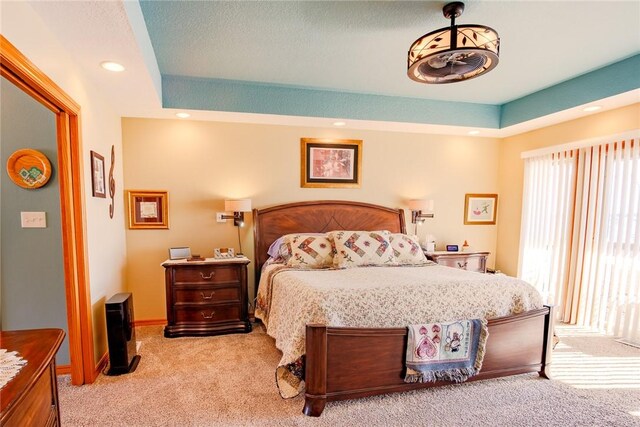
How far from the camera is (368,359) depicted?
202cm

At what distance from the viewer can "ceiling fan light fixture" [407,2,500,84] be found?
1.93 meters

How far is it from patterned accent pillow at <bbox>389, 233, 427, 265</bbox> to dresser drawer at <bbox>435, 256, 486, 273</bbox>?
640mm

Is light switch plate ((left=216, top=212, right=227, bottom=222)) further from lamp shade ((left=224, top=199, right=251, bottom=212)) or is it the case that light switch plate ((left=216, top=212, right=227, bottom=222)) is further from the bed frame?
the bed frame

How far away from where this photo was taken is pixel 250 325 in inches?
132

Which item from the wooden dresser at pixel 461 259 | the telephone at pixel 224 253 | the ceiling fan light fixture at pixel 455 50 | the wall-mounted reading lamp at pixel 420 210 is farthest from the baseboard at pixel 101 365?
the wall-mounted reading lamp at pixel 420 210

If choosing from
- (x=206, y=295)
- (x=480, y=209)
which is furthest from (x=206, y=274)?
(x=480, y=209)

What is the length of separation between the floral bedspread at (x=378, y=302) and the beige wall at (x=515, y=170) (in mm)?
2126

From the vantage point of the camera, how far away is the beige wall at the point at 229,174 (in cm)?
350

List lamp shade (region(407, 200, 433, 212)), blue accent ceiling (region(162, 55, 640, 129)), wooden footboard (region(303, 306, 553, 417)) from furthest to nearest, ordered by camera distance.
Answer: lamp shade (region(407, 200, 433, 212)) < blue accent ceiling (region(162, 55, 640, 129)) < wooden footboard (region(303, 306, 553, 417))

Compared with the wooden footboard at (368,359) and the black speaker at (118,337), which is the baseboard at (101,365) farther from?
the wooden footboard at (368,359)

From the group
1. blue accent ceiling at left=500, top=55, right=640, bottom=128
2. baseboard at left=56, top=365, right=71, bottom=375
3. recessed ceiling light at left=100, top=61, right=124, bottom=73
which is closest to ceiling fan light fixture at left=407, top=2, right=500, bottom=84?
blue accent ceiling at left=500, top=55, right=640, bottom=128

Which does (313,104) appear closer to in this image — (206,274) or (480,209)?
(206,274)

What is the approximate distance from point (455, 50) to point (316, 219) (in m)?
2.35

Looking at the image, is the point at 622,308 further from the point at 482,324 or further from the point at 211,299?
the point at 211,299
